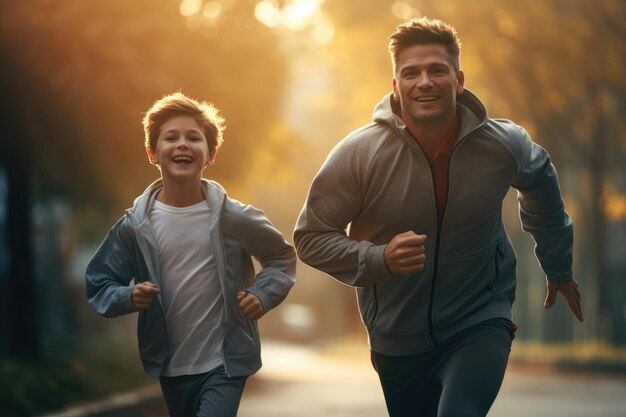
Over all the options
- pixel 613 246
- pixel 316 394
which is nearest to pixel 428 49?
pixel 316 394

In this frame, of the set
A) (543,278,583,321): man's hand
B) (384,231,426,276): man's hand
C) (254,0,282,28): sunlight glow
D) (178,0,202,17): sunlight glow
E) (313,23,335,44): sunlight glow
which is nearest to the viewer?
(384,231,426,276): man's hand

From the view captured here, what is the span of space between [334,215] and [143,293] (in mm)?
823

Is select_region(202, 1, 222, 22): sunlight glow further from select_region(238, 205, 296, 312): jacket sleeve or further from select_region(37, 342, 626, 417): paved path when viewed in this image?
select_region(238, 205, 296, 312): jacket sleeve

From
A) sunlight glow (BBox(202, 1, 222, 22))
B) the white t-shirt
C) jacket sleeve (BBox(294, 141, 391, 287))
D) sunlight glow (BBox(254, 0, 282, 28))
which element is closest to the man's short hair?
jacket sleeve (BBox(294, 141, 391, 287))

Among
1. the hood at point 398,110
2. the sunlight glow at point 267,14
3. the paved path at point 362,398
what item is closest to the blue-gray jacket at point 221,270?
the hood at point 398,110

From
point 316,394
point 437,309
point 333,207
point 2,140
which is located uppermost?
point 2,140

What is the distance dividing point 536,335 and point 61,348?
2547cm

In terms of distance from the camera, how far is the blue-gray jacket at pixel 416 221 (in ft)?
17.5

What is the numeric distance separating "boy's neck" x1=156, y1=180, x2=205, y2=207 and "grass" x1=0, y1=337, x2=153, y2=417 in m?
5.47

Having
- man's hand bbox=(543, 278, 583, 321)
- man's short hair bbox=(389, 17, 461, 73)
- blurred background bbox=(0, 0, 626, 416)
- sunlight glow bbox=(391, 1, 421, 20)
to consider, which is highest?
sunlight glow bbox=(391, 1, 421, 20)

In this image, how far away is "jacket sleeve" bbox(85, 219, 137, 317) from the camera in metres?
5.41

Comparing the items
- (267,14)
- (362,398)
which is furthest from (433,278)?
(267,14)

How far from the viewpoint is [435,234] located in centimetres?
535

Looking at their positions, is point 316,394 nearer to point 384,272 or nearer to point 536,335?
point 384,272
